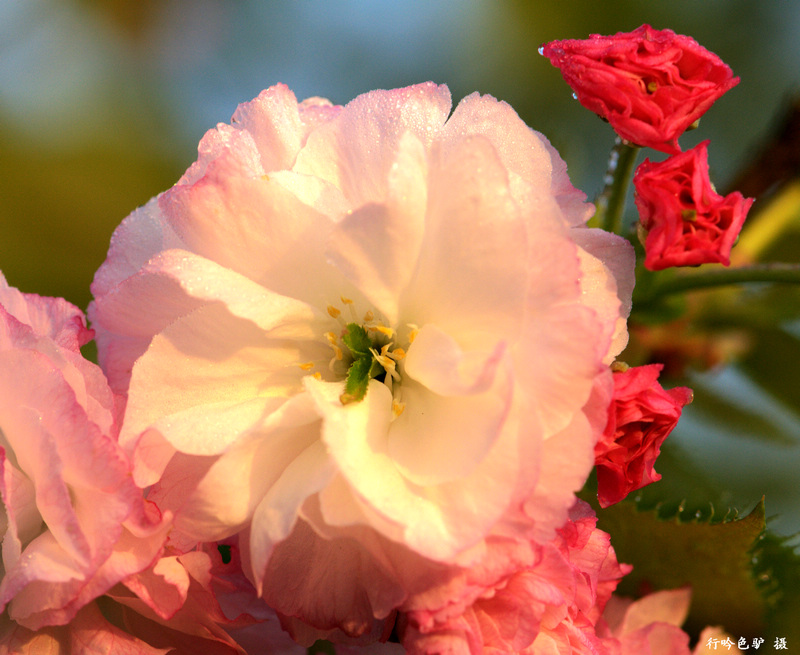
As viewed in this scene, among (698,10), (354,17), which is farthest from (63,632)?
(698,10)

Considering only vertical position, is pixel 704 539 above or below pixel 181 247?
below

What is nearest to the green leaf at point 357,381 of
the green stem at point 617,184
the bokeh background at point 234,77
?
the green stem at point 617,184

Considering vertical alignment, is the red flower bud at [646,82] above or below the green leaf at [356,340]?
above

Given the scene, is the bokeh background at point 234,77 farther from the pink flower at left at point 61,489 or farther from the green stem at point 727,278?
the pink flower at left at point 61,489

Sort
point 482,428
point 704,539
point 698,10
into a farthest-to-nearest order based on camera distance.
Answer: point 698,10 → point 704,539 → point 482,428

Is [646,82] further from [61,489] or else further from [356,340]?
[61,489]

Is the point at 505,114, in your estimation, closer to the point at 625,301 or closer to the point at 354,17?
the point at 625,301

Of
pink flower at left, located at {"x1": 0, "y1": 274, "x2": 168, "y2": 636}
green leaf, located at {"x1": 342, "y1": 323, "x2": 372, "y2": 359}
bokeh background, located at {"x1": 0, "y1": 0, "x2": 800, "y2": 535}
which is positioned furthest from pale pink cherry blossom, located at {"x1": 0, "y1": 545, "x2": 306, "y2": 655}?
bokeh background, located at {"x1": 0, "y1": 0, "x2": 800, "y2": 535}
